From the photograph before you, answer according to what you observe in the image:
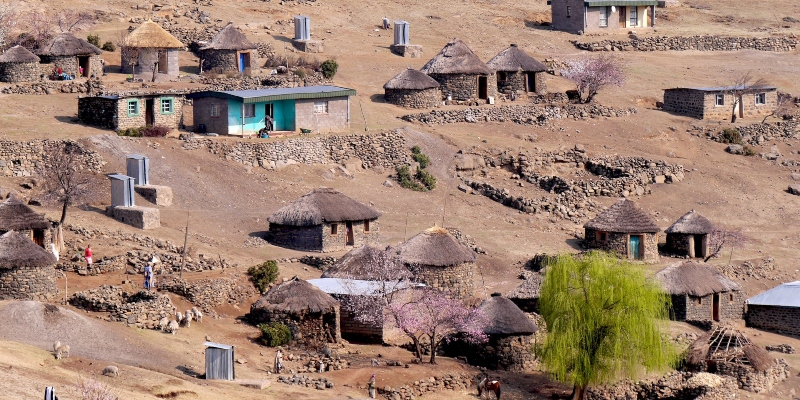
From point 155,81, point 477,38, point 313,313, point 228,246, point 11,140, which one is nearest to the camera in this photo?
point 313,313

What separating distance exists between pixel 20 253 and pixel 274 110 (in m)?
23.1

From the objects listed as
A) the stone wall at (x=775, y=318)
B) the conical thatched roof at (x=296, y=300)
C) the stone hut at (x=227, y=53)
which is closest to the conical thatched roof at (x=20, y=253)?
the conical thatched roof at (x=296, y=300)

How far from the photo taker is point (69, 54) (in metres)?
71.3

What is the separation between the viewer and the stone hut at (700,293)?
184ft

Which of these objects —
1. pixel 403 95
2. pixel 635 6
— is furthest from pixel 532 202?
pixel 635 6

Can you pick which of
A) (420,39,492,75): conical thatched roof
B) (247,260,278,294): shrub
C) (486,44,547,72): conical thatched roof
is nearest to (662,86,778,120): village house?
(486,44,547,72): conical thatched roof

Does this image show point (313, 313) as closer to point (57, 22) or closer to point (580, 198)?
point (580, 198)

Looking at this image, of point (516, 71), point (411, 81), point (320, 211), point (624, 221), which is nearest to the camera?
point (320, 211)

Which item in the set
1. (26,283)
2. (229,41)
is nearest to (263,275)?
(26,283)

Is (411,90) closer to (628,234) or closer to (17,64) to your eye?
(628,234)

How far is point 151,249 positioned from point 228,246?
12.4 ft

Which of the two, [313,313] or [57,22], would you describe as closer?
[313,313]

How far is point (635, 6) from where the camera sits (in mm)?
93625

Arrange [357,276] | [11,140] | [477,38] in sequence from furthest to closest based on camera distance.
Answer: [477,38] → [11,140] → [357,276]
